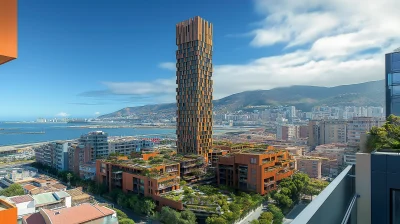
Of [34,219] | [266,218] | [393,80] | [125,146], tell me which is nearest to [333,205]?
[393,80]

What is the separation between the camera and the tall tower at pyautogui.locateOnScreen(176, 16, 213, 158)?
14.0 metres

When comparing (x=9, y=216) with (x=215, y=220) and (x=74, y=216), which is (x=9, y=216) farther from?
(x=215, y=220)

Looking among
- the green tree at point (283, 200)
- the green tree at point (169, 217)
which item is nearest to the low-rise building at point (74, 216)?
the green tree at point (169, 217)

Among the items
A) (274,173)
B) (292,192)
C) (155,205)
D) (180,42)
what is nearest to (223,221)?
(155,205)

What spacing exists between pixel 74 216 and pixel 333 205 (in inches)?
262

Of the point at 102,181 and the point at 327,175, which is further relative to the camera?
the point at 327,175

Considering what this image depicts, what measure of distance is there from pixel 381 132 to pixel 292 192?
8.76 metres

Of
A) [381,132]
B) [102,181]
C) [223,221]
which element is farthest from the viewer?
[102,181]

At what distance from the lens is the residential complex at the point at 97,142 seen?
19.6 metres

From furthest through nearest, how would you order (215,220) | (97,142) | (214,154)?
(97,142) → (214,154) → (215,220)

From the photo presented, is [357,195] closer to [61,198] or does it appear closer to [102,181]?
[61,198]

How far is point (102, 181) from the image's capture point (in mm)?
11875

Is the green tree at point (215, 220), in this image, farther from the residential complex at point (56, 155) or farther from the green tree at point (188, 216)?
the residential complex at point (56, 155)

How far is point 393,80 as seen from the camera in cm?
460
